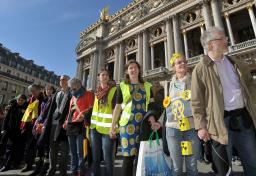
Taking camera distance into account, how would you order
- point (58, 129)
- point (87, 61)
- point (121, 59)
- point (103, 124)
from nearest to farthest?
point (103, 124) → point (58, 129) → point (121, 59) → point (87, 61)

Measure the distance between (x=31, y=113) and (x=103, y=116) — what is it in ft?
10.9

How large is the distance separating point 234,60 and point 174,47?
19511 millimetres

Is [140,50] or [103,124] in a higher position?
[140,50]

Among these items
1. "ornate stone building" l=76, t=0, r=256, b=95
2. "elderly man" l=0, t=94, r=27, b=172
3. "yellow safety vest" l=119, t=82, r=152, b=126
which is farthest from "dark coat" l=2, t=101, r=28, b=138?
"ornate stone building" l=76, t=0, r=256, b=95

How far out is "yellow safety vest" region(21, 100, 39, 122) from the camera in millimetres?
5402

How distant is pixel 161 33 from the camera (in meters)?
23.3

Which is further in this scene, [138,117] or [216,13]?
[216,13]

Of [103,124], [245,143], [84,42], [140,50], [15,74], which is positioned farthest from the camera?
[15,74]

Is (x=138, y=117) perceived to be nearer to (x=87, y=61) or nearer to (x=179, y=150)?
(x=179, y=150)

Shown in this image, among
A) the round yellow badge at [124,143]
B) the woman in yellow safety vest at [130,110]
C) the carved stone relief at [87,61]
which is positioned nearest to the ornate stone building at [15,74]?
the carved stone relief at [87,61]

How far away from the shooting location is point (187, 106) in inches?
102

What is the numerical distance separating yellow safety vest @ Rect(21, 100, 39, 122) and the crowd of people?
2.63 feet

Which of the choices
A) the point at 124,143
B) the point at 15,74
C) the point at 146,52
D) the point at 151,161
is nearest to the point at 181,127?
the point at 151,161

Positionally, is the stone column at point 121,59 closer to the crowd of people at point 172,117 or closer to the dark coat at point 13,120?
the dark coat at point 13,120
